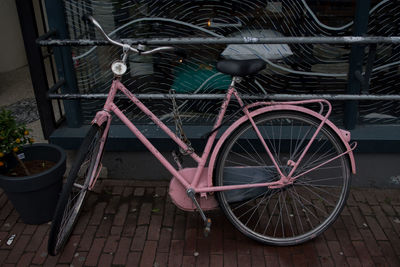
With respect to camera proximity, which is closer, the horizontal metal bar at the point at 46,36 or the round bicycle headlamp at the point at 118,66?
the round bicycle headlamp at the point at 118,66

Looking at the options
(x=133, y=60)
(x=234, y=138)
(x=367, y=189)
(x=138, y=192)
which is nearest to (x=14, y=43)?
(x=133, y=60)

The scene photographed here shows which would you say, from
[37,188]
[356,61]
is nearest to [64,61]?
[37,188]

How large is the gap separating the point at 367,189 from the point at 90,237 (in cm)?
247

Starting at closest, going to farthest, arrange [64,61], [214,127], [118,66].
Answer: [118,66]
[214,127]
[64,61]

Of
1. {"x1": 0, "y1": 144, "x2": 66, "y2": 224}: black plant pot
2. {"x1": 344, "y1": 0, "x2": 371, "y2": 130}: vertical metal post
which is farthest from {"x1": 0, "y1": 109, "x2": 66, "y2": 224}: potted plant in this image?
{"x1": 344, "y1": 0, "x2": 371, "y2": 130}: vertical metal post

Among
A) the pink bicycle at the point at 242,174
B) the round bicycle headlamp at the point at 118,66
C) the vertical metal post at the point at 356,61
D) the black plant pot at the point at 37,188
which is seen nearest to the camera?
the round bicycle headlamp at the point at 118,66

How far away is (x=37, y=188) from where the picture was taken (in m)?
3.19

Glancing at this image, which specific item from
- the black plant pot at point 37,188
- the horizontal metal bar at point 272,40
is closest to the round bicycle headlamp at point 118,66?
the horizontal metal bar at point 272,40

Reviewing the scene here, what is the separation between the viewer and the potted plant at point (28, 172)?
3166mm

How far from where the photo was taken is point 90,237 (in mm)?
3281

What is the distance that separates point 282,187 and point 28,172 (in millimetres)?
1986

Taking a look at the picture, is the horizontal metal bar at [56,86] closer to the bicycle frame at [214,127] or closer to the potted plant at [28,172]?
the potted plant at [28,172]

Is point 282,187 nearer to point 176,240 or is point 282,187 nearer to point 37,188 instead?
point 176,240

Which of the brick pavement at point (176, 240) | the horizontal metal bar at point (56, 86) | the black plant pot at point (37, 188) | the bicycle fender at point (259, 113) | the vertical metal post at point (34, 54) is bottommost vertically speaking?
the brick pavement at point (176, 240)
